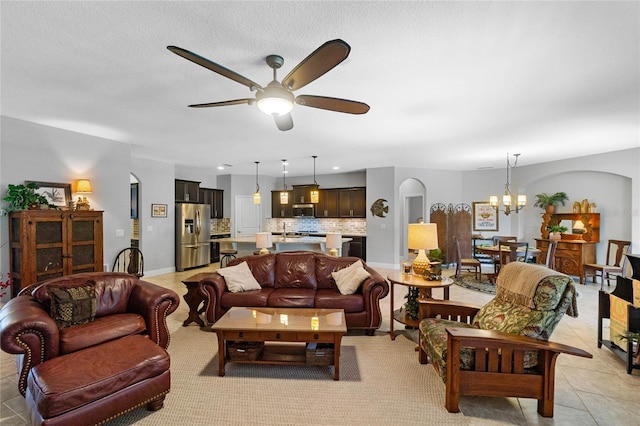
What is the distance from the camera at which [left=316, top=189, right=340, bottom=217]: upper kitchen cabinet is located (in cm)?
916

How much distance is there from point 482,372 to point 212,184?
866 centimetres

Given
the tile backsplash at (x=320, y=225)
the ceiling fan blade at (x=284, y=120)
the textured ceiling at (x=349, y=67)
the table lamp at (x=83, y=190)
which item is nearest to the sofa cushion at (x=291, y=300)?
the ceiling fan blade at (x=284, y=120)

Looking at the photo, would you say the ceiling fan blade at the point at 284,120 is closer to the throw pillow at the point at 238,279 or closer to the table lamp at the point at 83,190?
the throw pillow at the point at 238,279

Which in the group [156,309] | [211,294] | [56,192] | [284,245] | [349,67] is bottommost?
[211,294]

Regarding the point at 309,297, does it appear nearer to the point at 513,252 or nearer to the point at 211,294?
the point at 211,294

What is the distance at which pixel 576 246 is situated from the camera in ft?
20.6

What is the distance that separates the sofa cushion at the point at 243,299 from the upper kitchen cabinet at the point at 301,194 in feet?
19.4

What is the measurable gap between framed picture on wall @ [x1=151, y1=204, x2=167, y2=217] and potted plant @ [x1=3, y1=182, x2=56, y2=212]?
9.52 ft

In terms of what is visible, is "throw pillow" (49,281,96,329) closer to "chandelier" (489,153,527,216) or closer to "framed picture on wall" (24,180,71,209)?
"framed picture on wall" (24,180,71,209)

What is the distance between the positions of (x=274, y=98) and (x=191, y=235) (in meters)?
6.26

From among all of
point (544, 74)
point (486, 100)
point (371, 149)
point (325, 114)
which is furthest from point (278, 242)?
point (544, 74)

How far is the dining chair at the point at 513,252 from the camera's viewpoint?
5863 millimetres

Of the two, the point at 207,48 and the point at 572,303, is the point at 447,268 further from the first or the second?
the point at 207,48

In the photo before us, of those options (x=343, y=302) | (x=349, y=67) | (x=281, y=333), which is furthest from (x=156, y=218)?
(x=349, y=67)
